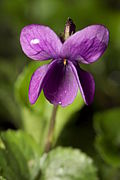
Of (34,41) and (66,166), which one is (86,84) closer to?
(34,41)

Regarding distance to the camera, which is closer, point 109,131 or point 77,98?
point 77,98

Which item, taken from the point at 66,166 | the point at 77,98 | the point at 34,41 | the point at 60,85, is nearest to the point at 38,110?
the point at 77,98

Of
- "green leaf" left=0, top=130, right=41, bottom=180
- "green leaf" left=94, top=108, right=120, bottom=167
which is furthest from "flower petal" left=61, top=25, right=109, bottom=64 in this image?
"green leaf" left=94, top=108, right=120, bottom=167

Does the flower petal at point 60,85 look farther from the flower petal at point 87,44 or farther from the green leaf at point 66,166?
the green leaf at point 66,166

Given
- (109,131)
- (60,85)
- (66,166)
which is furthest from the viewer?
(109,131)

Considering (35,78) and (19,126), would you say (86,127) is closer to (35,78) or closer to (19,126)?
(19,126)

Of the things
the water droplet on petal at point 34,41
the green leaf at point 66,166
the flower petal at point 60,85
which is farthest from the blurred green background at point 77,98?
the water droplet on petal at point 34,41
